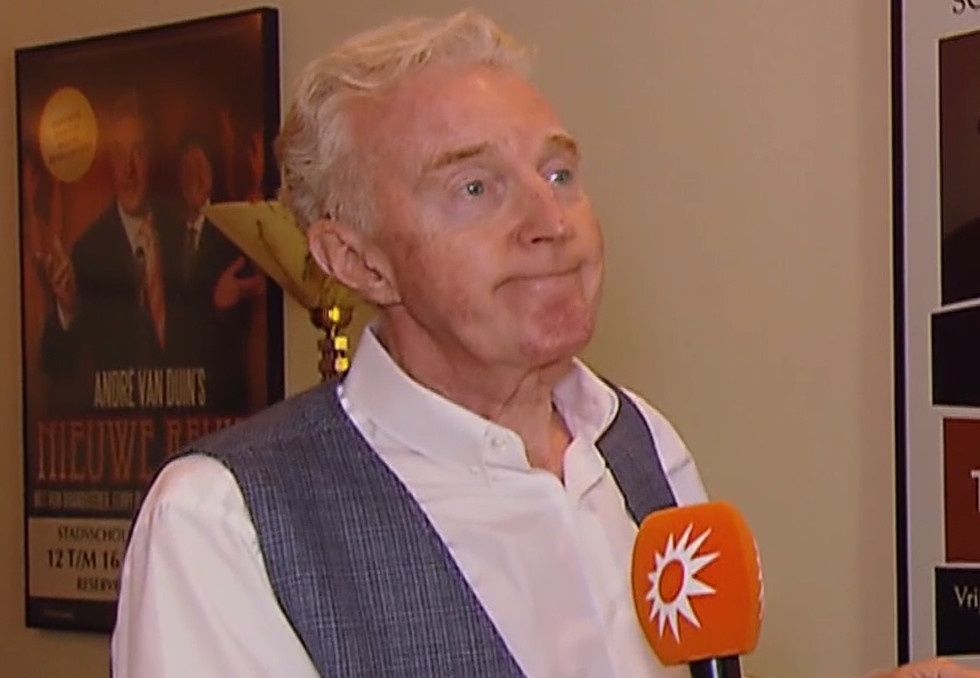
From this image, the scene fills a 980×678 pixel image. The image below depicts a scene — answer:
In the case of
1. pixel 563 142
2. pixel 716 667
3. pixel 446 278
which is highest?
pixel 563 142

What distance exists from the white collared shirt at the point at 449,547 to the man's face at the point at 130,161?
1668 millimetres

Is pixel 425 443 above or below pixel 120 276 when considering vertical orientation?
below

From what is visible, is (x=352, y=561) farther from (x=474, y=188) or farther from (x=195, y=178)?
(x=195, y=178)

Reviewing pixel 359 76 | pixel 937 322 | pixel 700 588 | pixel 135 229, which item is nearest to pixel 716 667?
pixel 700 588

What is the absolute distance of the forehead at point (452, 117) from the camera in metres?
1.18

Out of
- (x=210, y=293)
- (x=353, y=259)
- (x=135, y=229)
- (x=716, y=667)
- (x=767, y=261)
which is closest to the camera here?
(x=716, y=667)

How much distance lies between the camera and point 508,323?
3.82 feet

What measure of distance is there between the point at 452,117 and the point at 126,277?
1.81 meters

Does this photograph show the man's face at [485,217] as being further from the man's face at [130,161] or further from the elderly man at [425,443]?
the man's face at [130,161]

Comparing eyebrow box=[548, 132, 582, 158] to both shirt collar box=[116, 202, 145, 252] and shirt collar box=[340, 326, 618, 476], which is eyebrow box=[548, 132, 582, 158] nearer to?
shirt collar box=[340, 326, 618, 476]

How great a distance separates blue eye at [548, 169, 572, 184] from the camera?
1.21 m

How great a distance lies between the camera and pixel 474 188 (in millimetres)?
1180

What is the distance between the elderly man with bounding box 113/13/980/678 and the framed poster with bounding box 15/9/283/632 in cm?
146

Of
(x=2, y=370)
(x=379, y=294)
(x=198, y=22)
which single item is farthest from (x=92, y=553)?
(x=379, y=294)
